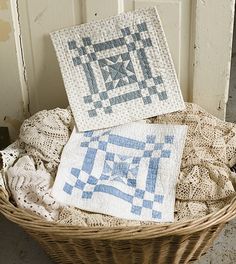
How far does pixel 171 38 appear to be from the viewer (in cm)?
169

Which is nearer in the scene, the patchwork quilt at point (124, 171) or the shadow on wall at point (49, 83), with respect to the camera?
the patchwork quilt at point (124, 171)

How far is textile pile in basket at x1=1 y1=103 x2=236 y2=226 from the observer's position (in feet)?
4.76

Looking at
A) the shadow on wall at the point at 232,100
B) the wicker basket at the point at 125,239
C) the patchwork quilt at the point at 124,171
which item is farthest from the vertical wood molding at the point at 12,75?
→ the shadow on wall at the point at 232,100

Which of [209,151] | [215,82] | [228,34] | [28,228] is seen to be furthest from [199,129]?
[28,228]

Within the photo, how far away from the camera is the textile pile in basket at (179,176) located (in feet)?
4.76

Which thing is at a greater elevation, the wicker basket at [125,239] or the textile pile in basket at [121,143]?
the textile pile in basket at [121,143]

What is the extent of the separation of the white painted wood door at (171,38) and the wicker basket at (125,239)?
0.50m

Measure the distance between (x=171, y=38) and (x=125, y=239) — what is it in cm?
72

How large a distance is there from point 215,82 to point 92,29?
17.7 inches

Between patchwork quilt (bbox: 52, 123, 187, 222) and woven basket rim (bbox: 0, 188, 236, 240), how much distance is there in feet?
0.52

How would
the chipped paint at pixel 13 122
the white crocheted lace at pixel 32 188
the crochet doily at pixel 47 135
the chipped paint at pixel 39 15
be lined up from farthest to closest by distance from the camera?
the chipped paint at pixel 13 122, the chipped paint at pixel 39 15, the crochet doily at pixel 47 135, the white crocheted lace at pixel 32 188

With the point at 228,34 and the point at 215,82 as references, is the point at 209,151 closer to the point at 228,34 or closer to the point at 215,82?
the point at 215,82

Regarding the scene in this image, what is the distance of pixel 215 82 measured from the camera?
1.74 metres

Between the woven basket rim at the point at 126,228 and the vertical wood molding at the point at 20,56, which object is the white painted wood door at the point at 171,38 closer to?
the vertical wood molding at the point at 20,56
